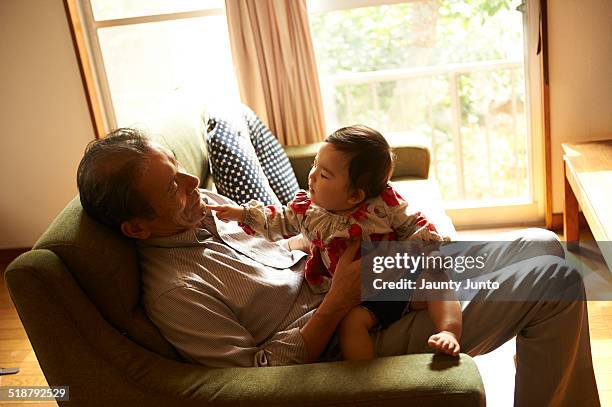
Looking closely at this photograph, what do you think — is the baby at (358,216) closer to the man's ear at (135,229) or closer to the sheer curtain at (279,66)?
the man's ear at (135,229)

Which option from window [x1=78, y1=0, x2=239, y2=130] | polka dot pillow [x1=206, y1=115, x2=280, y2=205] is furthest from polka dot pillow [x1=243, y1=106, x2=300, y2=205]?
window [x1=78, y1=0, x2=239, y2=130]

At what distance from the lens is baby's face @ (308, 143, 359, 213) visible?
1480 mm

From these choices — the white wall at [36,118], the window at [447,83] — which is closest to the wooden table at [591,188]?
the window at [447,83]

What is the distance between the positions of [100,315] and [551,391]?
1.03 meters

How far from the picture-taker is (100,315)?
1300 mm

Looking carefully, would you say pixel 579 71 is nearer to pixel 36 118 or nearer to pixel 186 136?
pixel 186 136

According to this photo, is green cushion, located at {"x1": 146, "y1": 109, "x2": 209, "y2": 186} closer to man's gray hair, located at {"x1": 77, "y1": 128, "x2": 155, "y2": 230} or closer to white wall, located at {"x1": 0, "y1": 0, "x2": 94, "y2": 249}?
man's gray hair, located at {"x1": 77, "y1": 128, "x2": 155, "y2": 230}

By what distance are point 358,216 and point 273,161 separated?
1.05 metres

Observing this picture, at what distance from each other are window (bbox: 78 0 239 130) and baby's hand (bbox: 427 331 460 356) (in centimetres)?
205

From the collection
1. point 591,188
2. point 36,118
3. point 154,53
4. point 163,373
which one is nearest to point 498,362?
point 591,188

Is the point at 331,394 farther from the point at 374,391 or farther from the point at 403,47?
the point at 403,47

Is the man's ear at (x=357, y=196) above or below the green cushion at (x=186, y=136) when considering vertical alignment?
below

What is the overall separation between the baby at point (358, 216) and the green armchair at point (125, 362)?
152 millimetres

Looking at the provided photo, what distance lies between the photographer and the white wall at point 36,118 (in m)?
3.09
